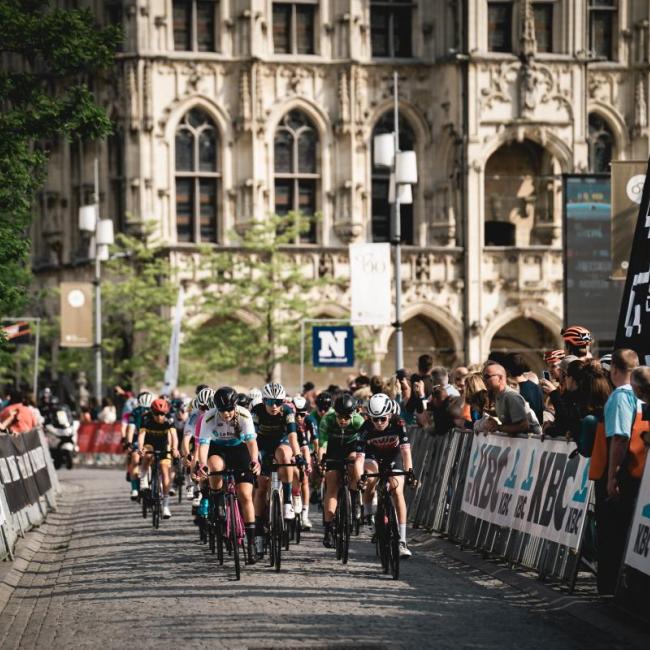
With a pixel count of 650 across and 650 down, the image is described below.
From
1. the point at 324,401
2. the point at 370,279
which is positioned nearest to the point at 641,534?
the point at 324,401

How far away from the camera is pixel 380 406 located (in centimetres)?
1798

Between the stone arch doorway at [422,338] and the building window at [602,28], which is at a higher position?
the building window at [602,28]

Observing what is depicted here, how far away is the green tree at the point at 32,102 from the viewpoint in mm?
22734

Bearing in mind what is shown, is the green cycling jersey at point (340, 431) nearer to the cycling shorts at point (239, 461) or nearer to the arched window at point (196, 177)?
the cycling shorts at point (239, 461)

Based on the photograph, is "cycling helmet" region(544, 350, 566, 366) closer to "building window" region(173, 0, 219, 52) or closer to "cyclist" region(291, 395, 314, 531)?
"cyclist" region(291, 395, 314, 531)

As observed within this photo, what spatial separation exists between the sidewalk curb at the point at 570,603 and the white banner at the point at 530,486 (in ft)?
1.33

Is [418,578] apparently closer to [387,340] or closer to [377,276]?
[377,276]

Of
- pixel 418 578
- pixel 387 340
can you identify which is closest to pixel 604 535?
pixel 418 578

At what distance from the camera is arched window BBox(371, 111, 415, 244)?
55344 mm

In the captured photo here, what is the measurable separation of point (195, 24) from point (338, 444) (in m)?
35.9

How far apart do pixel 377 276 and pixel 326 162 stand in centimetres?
1786

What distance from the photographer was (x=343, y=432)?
19.6 m

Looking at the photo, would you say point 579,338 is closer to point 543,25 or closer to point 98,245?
point 98,245

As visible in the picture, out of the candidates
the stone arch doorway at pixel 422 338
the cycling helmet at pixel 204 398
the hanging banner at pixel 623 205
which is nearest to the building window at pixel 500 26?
the stone arch doorway at pixel 422 338
